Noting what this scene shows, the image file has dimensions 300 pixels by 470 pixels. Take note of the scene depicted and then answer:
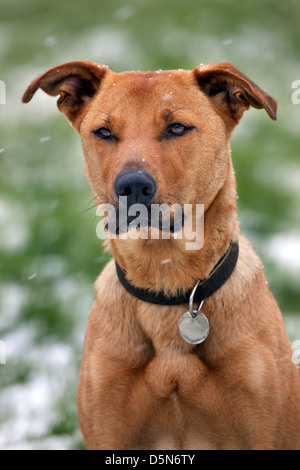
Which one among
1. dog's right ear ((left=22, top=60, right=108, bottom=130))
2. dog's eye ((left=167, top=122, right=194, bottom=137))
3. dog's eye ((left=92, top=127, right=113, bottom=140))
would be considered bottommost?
dog's eye ((left=167, top=122, right=194, bottom=137))

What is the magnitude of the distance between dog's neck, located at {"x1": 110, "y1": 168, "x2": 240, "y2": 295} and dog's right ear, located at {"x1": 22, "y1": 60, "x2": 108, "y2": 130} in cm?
76

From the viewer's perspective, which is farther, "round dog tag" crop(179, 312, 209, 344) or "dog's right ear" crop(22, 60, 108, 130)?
"dog's right ear" crop(22, 60, 108, 130)

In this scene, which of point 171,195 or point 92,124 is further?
point 92,124

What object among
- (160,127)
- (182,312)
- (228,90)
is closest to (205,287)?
(182,312)

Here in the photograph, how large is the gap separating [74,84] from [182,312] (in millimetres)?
1280

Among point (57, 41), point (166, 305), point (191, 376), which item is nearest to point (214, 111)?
point (166, 305)

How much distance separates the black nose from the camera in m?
2.71

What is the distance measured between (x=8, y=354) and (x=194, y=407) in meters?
2.13

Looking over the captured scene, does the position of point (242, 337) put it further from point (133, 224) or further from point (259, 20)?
point (259, 20)

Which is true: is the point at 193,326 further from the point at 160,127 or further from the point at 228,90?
the point at 228,90

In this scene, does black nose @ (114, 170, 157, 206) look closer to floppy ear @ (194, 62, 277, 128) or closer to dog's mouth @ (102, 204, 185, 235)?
dog's mouth @ (102, 204, 185, 235)

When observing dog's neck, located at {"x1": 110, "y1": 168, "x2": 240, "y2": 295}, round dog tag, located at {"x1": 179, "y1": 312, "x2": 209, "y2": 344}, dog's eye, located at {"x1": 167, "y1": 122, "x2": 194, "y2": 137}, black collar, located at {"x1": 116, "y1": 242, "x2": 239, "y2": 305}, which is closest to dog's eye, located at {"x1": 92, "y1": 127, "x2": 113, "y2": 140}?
dog's eye, located at {"x1": 167, "y1": 122, "x2": 194, "y2": 137}

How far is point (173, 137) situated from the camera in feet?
9.63

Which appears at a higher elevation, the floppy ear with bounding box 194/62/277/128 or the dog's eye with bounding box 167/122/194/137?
the floppy ear with bounding box 194/62/277/128
